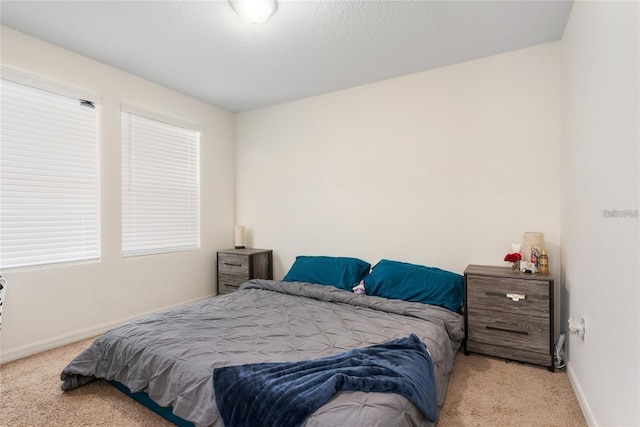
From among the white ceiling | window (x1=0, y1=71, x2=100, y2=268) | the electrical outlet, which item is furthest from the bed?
the white ceiling

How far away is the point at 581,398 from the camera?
6.16 feet

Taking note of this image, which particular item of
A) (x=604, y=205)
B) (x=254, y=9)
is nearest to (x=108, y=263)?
(x=254, y=9)

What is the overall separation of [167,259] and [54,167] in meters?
1.39

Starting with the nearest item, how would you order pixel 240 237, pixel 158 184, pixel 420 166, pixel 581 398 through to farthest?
1. pixel 581 398
2. pixel 420 166
3. pixel 158 184
4. pixel 240 237

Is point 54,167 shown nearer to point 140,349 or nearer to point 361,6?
point 140,349

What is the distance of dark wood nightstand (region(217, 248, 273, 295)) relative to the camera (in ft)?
12.5

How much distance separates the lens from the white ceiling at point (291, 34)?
2.19 metres

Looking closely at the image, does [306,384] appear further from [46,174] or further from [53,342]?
[46,174]

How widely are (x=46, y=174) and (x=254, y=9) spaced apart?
223 cm

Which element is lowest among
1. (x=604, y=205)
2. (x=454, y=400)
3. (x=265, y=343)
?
(x=454, y=400)

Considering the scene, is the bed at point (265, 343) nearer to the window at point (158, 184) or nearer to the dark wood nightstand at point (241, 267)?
the dark wood nightstand at point (241, 267)

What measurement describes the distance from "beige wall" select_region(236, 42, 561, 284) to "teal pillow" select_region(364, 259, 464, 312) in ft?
1.03

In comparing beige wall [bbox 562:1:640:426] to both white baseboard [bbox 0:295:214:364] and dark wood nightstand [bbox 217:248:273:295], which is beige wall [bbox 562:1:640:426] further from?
white baseboard [bbox 0:295:214:364]

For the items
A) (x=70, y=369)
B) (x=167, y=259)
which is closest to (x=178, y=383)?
(x=70, y=369)
